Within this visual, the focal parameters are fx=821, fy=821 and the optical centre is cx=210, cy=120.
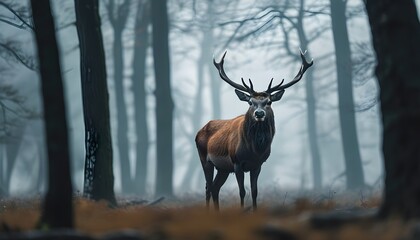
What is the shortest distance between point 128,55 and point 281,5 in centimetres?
1602

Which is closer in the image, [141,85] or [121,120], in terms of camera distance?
[141,85]

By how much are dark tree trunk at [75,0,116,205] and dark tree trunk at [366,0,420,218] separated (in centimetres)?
602

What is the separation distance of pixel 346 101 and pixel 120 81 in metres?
12.1

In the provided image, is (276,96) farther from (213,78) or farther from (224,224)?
(213,78)

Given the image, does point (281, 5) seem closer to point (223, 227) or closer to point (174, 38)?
point (174, 38)

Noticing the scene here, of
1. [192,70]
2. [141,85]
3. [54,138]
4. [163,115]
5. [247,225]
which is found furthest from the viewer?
[192,70]

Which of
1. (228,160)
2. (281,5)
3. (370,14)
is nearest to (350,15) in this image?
(281,5)

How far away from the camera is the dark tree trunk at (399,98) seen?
A: 7.66m

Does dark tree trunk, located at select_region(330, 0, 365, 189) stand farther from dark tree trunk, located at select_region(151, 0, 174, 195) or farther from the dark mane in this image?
the dark mane

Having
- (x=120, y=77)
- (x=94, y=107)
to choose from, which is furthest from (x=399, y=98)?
(x=120, y=77)

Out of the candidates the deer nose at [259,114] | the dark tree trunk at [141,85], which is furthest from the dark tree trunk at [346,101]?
the deer nose at [259,114]

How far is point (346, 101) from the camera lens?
2884cm

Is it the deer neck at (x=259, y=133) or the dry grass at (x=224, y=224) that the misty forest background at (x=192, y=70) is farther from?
the dry grass at (x=224, y=224)

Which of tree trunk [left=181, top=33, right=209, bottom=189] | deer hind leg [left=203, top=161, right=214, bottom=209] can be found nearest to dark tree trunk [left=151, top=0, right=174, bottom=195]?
deer hind leg [left=203, top=161, right=214, bottom=209]
